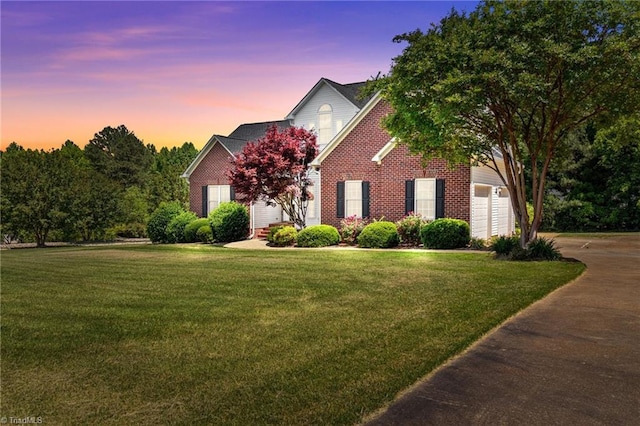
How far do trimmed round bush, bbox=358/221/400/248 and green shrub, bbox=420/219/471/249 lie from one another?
1187 millimetres

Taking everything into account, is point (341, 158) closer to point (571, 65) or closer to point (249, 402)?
point (571, 65)

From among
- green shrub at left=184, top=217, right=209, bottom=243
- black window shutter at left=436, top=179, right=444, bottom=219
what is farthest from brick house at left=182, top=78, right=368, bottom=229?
black window shutter at left=436, top=179, right=444, bottom=219

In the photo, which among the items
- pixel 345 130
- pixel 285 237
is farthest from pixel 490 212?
pixel 285 237

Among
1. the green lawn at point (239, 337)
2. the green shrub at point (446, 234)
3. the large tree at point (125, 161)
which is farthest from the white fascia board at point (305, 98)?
the large tree at point (125, 161)

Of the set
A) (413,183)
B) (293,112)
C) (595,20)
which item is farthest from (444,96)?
(293,112)

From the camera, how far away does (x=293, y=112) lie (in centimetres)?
2886

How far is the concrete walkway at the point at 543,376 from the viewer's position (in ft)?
13.4

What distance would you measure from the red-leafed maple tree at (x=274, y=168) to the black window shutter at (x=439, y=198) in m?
6.23

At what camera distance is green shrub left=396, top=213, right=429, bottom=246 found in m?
19.7

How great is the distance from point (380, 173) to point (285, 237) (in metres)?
4.95

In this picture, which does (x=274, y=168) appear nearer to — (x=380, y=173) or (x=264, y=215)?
(x=380, y=173)

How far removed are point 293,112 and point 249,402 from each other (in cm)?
2571

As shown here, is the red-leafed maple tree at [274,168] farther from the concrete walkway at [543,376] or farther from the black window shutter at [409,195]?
the concrete walkway at [543,376]

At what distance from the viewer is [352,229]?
21234 mm
